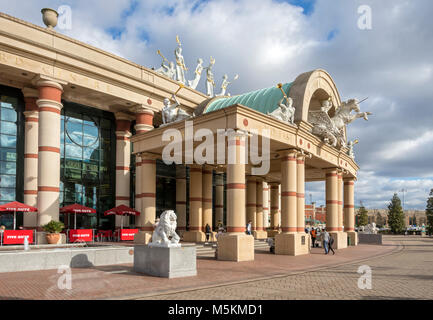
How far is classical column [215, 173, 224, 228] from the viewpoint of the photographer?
38.2 m

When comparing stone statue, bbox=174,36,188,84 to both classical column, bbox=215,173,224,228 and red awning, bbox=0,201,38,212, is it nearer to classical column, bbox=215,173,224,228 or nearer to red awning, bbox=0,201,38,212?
classical column, bbox=215,173,224,228

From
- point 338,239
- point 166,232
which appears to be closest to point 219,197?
point 338,239

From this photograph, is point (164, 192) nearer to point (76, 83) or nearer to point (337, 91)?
point (76, 83)

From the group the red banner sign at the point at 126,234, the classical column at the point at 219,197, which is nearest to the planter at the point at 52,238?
the red banner sign at the point at 126,234

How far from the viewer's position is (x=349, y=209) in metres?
33.4

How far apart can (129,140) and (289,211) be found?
12.8m

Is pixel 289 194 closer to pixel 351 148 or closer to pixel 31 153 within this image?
pixel 351 148

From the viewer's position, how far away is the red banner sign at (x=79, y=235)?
945 inches

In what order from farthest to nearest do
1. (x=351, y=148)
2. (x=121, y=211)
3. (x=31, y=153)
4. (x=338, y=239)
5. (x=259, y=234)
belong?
(x=259, y=234) < (x=351, y=148) < (x=338, y=239) < (x=121, y=211) < (x=31, y=153)

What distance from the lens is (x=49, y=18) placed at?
2491 cm

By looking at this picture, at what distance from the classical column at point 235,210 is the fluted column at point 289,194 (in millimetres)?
4459

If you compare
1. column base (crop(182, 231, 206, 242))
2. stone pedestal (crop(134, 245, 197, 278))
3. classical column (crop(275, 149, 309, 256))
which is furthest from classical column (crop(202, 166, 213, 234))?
stone pedestal (crop(134, 245, 197, 278))
